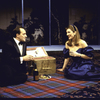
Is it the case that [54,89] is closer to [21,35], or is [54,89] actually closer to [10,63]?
[10,63]

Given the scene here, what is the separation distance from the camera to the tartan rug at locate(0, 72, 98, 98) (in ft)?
9.12

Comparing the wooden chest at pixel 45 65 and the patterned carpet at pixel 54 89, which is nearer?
the patterned carpet at pixel 54 89

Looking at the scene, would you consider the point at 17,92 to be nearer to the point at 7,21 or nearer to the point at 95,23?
the point at 7,21

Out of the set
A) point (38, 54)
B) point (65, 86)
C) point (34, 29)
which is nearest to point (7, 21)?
point (34, 29)

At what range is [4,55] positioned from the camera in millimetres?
3229

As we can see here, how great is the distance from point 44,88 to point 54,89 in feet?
0.58

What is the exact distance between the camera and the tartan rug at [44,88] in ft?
9.12

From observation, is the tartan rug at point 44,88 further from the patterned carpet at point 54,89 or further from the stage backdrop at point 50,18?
the stage backdrop at point 50,18

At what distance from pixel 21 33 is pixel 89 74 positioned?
1.50 metres

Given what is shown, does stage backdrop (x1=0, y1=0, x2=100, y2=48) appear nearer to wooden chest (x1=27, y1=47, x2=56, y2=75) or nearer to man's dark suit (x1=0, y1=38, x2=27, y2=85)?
wooden chest (x1=27, y1=47, x2=56, y2=75)

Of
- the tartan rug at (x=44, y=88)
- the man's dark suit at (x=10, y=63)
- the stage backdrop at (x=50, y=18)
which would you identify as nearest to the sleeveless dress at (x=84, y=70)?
the tartan rug at (x=44, y=88)

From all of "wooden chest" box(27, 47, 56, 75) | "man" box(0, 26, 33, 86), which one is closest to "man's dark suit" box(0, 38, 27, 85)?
"man" box(0, 26, 33, 86)

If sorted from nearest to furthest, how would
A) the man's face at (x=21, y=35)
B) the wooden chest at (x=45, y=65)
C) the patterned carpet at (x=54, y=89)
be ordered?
the patterned carpet at (x=54, y=89) < the man's face at (x=21, y=35) < the wooden chest at (x=45, y=65)

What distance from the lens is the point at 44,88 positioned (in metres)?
3.15
